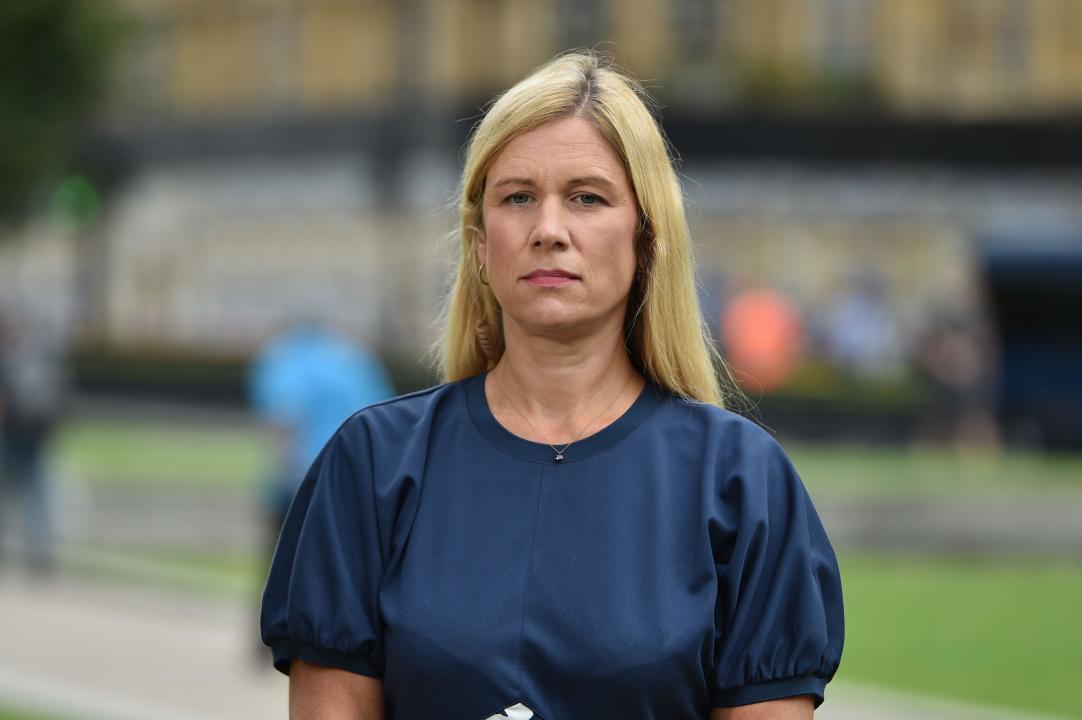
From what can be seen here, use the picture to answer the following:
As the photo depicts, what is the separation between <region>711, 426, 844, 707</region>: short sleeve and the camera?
2730 mm

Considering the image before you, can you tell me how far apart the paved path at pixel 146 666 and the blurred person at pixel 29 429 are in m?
1.10

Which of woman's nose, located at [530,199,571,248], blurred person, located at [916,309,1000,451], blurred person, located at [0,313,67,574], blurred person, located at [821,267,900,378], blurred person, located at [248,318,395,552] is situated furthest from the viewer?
blurred person, located at [821,267,900,378]

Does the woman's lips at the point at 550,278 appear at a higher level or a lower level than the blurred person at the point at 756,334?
higher

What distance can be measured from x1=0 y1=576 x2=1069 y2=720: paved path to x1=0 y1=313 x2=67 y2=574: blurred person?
3.62 ft

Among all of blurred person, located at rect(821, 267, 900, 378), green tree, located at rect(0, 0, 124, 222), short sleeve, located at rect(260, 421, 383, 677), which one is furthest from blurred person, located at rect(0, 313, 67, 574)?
green tree, located at rect(0, 0, 124, 222)

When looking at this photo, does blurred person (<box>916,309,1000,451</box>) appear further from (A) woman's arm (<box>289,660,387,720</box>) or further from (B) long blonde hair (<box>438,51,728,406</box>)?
(A) woman's arm (<box>289,660,387,720</box>)

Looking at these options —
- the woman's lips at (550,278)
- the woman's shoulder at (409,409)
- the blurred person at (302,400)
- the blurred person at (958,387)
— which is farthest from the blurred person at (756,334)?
the woman's lips at (550,278)

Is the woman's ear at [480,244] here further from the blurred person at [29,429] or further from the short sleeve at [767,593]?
the blurred person at [29,429]

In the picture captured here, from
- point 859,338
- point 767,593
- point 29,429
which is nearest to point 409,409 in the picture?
point 767,593

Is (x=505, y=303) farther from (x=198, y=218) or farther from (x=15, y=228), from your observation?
(x=198, y=218)

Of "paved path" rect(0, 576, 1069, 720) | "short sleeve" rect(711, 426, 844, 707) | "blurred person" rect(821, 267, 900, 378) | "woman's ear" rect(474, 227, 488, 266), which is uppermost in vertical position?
"woman's ear" rect(474, 227, 488, 266)

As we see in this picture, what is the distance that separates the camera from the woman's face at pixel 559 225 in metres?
2.85

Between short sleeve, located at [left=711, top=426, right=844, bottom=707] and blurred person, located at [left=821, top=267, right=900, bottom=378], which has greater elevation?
short sleeve, located at [left=711, top=426, right=844, bottom=707]

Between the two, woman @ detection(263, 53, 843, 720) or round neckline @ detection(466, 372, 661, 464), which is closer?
woman @ detection(263, 53, 843, 720)
